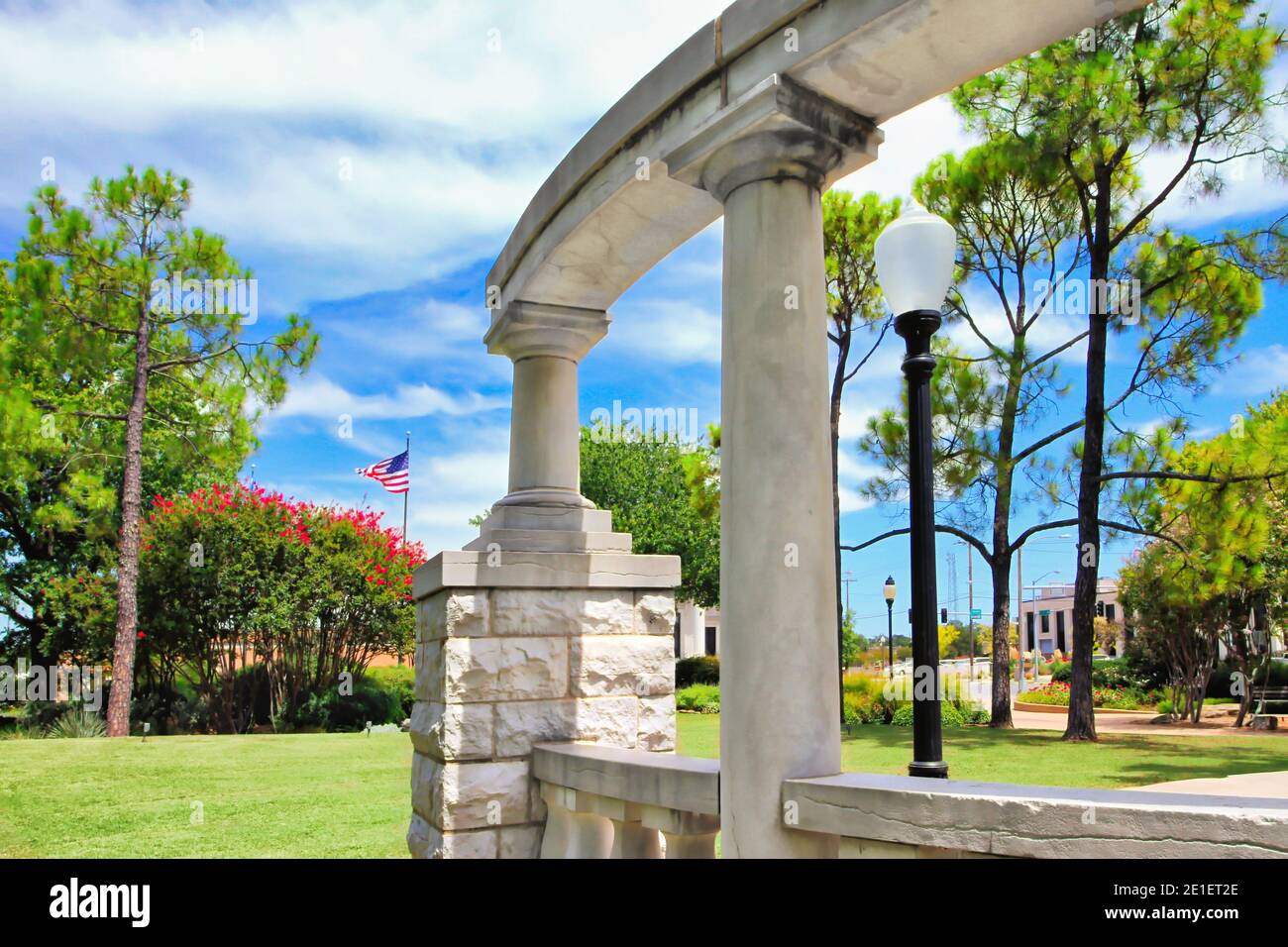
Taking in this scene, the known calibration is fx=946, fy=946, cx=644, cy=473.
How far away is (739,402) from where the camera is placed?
347cm

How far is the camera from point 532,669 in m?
4.78

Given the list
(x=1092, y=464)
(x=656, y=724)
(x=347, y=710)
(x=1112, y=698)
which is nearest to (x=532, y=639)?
(x=656, y=724)

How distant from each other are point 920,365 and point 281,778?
8.09 meters

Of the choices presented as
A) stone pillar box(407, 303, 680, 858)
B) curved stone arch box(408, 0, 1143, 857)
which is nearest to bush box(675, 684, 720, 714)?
stone pillar box(407, 303, 680, 858)

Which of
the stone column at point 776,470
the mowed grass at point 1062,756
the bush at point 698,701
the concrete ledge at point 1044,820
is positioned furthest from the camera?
the bush at point 698,701

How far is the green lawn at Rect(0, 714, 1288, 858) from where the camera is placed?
660 centimetres

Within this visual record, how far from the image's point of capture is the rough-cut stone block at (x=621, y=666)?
492 centimetres

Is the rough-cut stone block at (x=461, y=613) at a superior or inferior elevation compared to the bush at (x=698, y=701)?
superior

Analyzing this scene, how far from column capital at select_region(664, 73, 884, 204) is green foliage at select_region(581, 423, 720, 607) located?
24.8 metres

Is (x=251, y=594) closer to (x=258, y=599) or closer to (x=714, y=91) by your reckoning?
(x=258, y=599)

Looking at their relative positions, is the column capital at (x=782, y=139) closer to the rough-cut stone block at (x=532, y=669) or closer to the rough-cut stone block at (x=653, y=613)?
the rough-cut stone block at (x=653, y=613)

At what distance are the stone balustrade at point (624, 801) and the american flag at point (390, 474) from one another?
17.3 meters

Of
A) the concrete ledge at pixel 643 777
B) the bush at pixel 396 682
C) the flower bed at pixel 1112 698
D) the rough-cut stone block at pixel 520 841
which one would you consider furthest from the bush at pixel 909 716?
the concrete ledge at pixel 643 777
